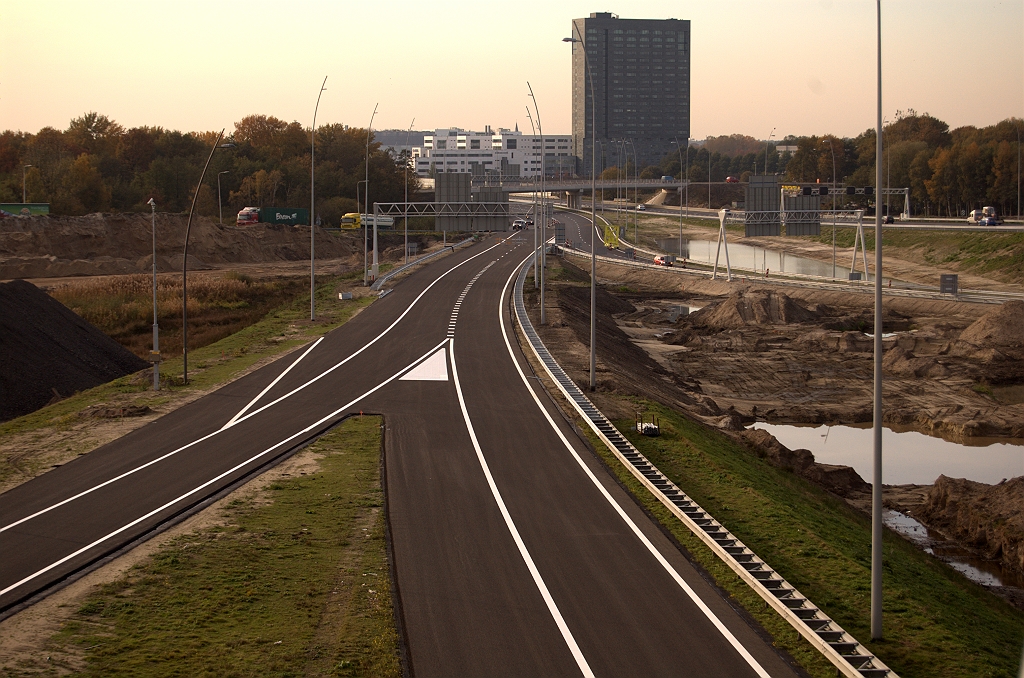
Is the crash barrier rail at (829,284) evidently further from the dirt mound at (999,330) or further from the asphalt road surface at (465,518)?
the asphalt road surface at (465,518)

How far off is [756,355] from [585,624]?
142ft

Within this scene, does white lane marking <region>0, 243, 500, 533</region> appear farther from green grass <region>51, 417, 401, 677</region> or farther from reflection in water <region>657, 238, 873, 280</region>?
reflection in water <region>657, 238, 873, 280</region>

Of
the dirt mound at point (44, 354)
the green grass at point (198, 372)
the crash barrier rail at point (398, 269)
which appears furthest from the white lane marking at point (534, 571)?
the crash barrier rail at point (398, 269)

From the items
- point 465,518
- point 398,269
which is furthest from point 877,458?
point 398,269

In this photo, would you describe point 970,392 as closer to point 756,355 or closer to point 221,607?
point 756,355

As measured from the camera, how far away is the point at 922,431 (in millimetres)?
42031

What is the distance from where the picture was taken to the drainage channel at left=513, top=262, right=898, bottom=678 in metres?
14.8

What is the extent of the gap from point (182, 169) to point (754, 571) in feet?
453

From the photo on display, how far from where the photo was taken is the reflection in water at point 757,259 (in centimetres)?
11436

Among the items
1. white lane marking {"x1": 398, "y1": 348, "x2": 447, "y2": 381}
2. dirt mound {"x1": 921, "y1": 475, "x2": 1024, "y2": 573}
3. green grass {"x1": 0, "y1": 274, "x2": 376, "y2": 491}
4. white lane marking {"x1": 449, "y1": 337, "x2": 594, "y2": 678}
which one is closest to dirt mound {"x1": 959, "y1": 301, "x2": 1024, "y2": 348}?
dirt mound {"x1": 921, "y1": 475, "x2": 1024, "y2": 573}

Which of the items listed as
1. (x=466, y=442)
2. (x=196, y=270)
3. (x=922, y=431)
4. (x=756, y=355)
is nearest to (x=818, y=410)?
(x=922, y=431)

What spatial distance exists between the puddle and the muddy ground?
1.46ft

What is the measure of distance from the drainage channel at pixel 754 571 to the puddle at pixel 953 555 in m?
8.22

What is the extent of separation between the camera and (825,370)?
173 ft
